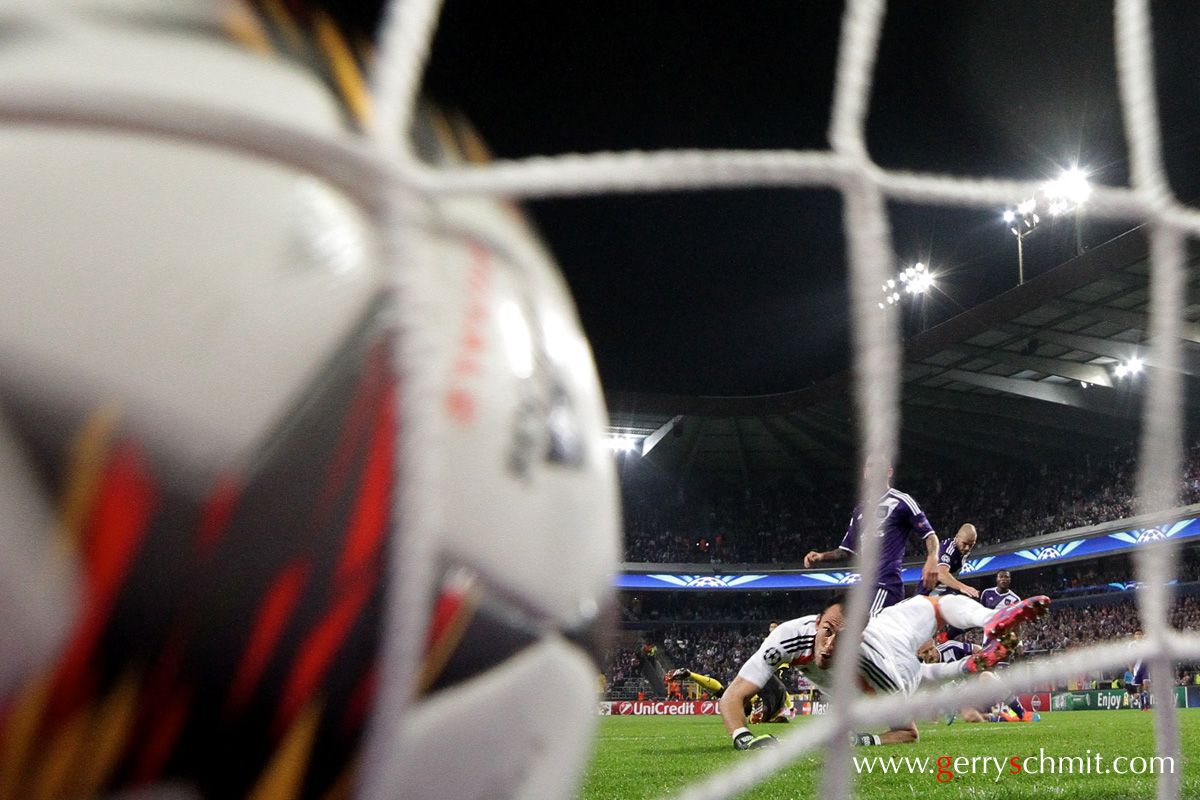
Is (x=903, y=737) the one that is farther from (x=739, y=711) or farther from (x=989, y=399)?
(x=989, y=399)

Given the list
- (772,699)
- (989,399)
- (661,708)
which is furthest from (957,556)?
(989,399)

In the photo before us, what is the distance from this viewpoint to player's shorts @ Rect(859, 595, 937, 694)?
13.0 feet

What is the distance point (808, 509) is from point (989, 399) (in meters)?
8.08

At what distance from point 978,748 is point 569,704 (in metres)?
4.80

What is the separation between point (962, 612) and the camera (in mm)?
4156

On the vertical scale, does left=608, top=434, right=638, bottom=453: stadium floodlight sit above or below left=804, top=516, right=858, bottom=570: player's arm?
above

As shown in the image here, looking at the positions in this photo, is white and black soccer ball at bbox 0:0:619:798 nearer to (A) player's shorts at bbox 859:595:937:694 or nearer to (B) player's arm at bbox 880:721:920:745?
(A) player's shorts at bbox 859:595:937:694

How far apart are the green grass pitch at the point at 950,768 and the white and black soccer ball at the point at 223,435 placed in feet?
5.19

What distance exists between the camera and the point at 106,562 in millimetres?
546

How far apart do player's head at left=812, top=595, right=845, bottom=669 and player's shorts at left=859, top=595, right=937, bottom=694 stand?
0.16 metres

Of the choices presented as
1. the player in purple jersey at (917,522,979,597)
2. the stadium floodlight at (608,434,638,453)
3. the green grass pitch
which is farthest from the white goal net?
the stadium floodlight at (608,434,638,453)

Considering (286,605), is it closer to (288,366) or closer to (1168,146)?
(288,366)

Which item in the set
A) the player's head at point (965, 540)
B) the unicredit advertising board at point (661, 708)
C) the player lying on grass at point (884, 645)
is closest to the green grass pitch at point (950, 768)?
the player lying on grass at point (884, 645)
